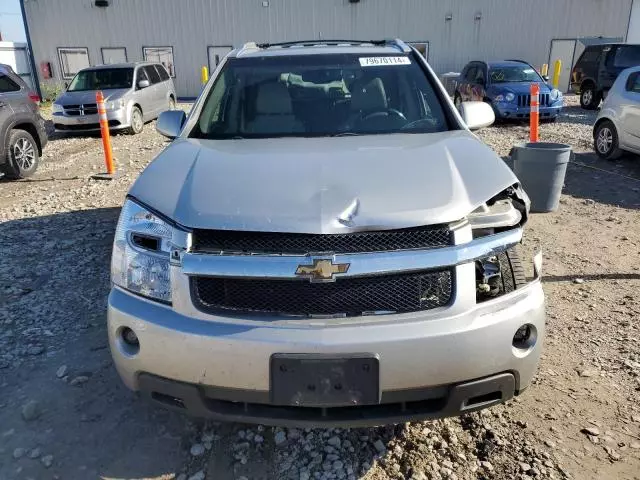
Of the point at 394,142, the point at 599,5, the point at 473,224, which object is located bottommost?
the point at 473,224

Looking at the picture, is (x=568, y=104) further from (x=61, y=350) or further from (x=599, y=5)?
(x=61, y=350)

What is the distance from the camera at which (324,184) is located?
228 centimetres

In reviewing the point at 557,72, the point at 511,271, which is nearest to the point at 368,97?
the point at 511,271

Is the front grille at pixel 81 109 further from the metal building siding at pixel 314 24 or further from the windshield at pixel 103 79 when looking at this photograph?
the metal building siding at pixel 314 24

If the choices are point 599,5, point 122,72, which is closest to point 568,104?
point 599,5

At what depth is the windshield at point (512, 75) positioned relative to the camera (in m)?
13.7

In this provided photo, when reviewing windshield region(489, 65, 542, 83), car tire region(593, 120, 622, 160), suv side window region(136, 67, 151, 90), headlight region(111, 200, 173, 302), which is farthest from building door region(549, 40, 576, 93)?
headlight region(111, 200, 173, 302)

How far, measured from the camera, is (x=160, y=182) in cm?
246

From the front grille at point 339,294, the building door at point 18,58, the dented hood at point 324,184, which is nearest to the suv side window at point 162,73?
the building door at point 18,58

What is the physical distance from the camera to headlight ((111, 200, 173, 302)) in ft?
7.05

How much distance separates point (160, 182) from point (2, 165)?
23.0ft

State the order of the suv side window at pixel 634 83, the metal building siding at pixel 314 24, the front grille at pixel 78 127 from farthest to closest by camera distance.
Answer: the metal building siding at pixel 314 24 → the front grille at pixel 78 127 → the suv side window at pixel 634 83

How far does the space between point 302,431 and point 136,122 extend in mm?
11437

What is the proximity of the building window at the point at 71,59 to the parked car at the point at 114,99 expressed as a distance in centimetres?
1107
